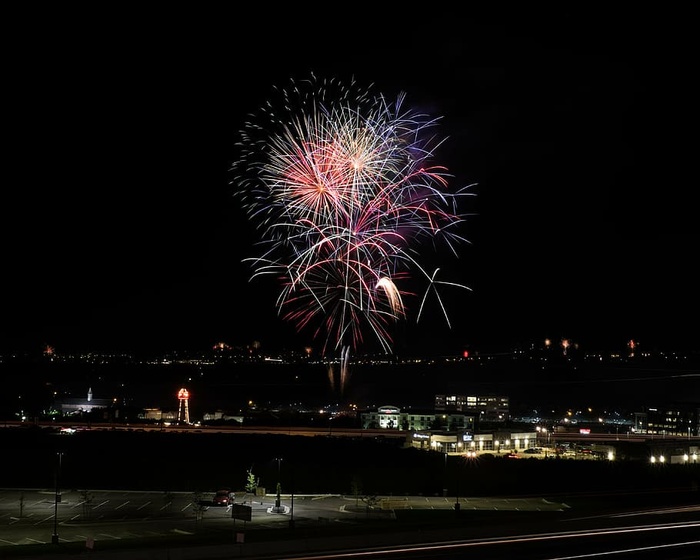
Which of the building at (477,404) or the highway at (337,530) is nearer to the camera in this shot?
the highway at (337,530)

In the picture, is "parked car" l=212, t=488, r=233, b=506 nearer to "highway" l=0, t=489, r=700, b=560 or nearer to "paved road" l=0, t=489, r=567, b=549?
"paved road" l=0, t=489, r=567, b=549

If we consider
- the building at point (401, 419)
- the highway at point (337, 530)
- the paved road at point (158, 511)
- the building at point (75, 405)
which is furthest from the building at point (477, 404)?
the highway at point (337, 530)

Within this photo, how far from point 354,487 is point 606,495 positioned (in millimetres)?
9536

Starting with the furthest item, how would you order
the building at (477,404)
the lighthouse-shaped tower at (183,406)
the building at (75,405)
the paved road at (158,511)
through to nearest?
the building at (477,404), the building at (75,405), the lighthouse-shaped tower at (183,406), the paved road at (158,511)

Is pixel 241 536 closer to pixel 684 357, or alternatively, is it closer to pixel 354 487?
pixel 354 487

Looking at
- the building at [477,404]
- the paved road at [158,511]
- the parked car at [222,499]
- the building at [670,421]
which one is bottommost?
the paved road at [158,511]

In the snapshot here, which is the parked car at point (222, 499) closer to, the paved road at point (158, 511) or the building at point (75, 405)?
the paved road at point (158, 511)

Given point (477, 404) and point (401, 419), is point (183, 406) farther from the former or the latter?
point (477, 404)

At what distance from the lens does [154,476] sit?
113 feet

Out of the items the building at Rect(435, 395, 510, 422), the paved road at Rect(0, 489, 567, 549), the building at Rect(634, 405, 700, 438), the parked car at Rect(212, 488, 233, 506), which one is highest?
the building at Rect(435, 395, 510, 422)

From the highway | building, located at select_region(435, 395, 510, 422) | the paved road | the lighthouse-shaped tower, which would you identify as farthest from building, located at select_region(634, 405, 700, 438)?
the highway

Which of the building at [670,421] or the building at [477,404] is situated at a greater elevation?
the building at [477,404]

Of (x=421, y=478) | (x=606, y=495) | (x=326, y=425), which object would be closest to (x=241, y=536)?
(x=606, y=495)

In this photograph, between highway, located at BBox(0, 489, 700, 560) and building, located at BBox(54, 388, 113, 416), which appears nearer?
highway, located at BBox(0, 489, 700, 560)
